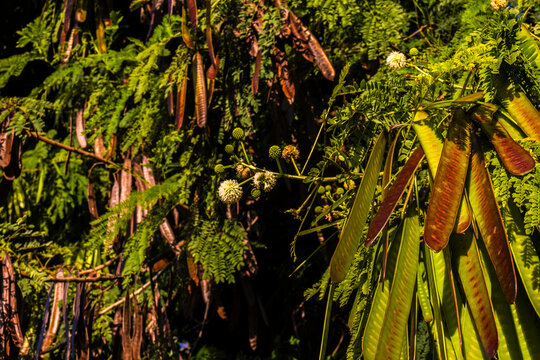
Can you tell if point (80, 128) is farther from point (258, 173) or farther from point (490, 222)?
point (490, 222)

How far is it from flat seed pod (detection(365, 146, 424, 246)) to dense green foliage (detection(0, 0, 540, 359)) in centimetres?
4

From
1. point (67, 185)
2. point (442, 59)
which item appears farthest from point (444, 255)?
point (67, 185)

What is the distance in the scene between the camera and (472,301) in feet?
2.64

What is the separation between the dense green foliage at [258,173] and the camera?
0.90 m

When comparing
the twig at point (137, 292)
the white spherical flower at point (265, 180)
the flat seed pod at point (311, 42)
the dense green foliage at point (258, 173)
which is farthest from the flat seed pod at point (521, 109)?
the twig at point (137, 292)

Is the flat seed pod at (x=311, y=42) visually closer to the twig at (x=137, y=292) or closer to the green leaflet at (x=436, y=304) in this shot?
the green leaflet at (x=436, y=304)

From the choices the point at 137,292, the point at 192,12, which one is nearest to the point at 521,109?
the point at 192,12

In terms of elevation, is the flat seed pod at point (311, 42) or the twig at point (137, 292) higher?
the flat seed pod at point (311, 42)

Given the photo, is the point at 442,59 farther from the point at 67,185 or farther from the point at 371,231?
the point at 67,185

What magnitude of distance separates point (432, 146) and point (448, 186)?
0.11m

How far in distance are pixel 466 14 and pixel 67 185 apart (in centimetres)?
192

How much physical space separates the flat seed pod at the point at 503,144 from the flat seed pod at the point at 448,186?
36 mm

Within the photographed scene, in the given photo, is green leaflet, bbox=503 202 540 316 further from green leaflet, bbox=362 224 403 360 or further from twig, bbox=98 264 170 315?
twig, bbox=98 264 170 315

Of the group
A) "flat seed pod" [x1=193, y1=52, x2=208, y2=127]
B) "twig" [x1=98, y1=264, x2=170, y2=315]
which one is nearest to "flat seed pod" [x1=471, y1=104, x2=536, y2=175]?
"flat seed pod" [x1=193, y1=52, x2=208, y2=127]
